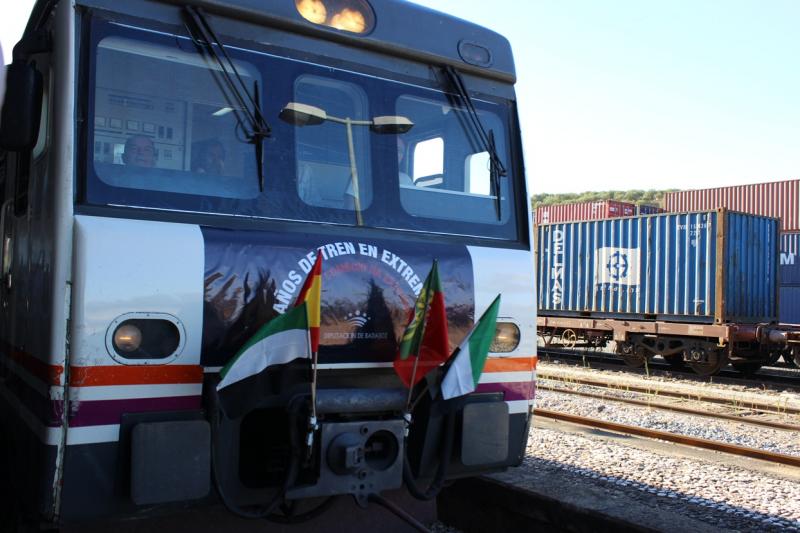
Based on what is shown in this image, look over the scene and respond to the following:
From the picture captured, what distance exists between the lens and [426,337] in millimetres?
3393

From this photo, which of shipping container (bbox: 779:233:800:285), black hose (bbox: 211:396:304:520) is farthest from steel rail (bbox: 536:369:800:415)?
shipping container (bbox: 779:233:800:285)

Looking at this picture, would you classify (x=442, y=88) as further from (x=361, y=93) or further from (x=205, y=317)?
(x=205, y=317)

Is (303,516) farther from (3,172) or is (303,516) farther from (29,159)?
(3,172)

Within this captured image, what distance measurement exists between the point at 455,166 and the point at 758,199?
2686 cm

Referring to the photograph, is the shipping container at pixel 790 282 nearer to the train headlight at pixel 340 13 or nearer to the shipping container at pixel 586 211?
the shipping container at pixel 586 211

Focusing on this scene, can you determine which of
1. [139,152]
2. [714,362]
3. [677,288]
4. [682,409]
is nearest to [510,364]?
[139,152]

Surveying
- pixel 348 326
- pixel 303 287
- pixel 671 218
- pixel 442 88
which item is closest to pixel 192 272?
pixel 303 287

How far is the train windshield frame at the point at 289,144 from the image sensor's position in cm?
316

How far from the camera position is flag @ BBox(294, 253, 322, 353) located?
10.1 ft

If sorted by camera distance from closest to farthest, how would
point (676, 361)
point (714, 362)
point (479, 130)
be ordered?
point (479, 130)
point (714, 362)
point (676, 361)

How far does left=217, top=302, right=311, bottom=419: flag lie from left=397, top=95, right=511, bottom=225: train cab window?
46.7 inches

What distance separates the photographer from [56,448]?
9.17 ft

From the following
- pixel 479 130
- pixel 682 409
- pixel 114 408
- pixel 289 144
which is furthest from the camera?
pixel 682 409

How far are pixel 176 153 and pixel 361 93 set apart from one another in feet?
3.18
